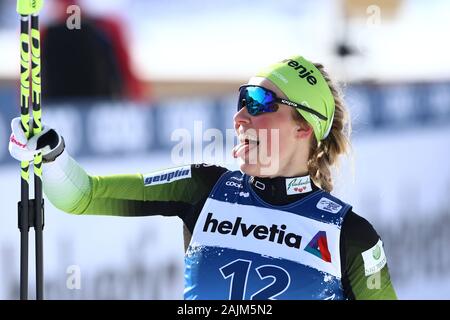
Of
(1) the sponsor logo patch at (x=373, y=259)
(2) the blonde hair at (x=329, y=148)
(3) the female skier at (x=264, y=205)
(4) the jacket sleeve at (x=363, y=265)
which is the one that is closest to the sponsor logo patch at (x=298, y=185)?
(3) the female skier at (x=264, y=205)

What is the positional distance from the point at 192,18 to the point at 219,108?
1.19 meters

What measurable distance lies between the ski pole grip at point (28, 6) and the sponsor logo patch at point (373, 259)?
1.26 m

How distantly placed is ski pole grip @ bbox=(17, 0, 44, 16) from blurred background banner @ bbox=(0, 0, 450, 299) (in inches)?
89.8

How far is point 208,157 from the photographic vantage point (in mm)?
5504

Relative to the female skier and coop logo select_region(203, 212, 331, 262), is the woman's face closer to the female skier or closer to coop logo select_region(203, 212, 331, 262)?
the female skier

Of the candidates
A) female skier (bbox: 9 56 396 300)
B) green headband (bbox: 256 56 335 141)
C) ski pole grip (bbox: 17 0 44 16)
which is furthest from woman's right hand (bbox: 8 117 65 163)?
green headband (bbox: 256 56 335 141)

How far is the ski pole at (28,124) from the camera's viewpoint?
122 inches

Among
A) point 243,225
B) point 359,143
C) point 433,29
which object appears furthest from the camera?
point 433,29

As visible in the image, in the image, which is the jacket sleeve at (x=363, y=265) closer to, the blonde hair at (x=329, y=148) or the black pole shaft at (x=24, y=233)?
the blonde hair at (x=329, y=148)

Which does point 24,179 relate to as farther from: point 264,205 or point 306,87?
point 306,87

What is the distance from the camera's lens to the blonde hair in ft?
11.7

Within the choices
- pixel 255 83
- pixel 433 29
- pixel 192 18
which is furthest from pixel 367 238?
pixel 433 29
